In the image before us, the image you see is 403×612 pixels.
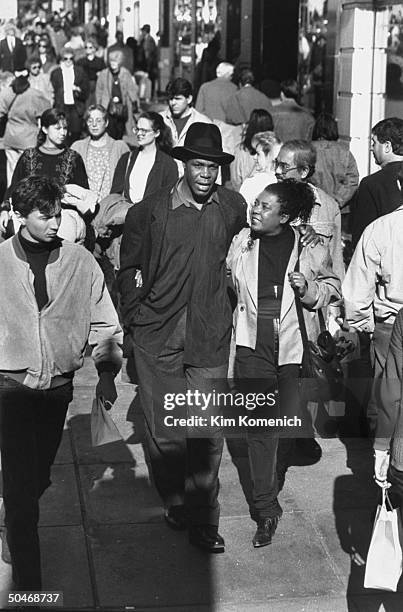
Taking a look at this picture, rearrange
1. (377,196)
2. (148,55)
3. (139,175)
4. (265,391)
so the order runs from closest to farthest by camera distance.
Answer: (265,391) → (377,196) → (139,175) → (148,55)

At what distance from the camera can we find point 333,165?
9.60m

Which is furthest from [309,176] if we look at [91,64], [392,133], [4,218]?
[91,64]

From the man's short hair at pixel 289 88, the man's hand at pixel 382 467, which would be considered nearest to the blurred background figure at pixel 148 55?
the man's short hair at pixel 289 88

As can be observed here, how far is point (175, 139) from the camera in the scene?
34.0 feet

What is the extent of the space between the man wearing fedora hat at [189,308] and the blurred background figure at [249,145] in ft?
14.4

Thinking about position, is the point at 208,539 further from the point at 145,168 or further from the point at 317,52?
the point at 317,52

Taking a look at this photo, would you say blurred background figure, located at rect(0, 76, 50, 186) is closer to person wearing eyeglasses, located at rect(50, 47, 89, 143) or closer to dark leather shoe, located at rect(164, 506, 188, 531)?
person wearing eyeglasses, located at rect(50, 47, 89, 143)

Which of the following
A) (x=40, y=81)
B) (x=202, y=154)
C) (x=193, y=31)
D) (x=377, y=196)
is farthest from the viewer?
(x=193, y=31)

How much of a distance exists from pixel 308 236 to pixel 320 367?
0.85m

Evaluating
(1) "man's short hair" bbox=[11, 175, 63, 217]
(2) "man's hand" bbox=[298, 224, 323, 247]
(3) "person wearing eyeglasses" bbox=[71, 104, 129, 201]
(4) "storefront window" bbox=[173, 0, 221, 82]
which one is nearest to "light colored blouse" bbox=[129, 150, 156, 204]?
(3) "person wearing eyeglasses" bbox=[71, 104, 129, 201]

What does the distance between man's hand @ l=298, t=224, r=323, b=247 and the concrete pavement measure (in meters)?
1.42

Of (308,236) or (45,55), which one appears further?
(45,55)

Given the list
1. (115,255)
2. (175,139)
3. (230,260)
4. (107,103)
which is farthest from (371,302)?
(107,103)

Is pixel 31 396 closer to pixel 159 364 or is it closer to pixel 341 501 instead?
pixel 159 364
